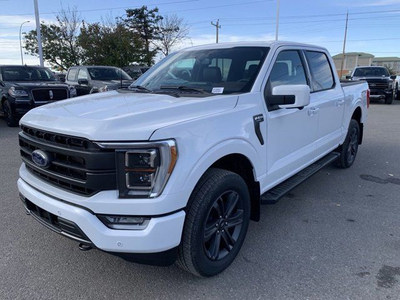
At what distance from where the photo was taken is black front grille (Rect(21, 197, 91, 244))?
216cm

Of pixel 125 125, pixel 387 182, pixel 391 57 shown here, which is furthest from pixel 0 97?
pixel 391 57

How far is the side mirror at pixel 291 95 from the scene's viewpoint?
2.85m

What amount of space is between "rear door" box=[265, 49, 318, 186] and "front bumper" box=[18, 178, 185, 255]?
1.31 meters

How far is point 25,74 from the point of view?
10383 mm

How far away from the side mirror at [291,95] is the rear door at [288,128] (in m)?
0.09

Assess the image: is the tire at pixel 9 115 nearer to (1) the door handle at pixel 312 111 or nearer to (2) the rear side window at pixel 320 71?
(2) the rear side window at pixel 320 71

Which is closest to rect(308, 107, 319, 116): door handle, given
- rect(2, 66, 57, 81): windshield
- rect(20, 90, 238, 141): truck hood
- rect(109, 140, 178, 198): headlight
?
rect(20, 90, 238, 141): truck hood

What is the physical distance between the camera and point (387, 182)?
499cm

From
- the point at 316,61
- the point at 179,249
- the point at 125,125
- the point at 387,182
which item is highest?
the point at 316,61

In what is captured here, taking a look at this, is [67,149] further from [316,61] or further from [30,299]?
[316,61]

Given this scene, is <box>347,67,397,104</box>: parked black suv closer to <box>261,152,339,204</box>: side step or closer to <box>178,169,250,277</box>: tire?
<box>261,152,339,204</box>: side step

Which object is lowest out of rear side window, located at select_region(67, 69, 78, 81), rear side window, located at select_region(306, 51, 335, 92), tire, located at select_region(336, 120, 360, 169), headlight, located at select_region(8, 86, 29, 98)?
tire, located at select_region(336, 120, 360, 169)

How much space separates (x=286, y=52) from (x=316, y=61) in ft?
3.14

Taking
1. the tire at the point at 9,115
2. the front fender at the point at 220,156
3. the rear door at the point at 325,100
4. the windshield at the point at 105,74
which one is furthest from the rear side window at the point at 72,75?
the front fender at the point at 220,156
